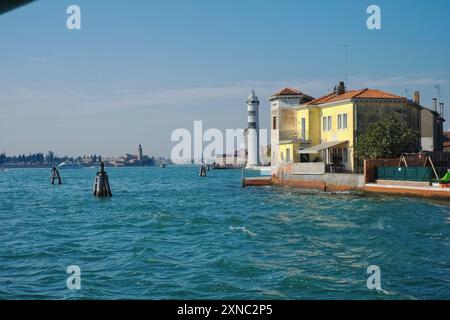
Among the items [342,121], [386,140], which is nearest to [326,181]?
[386,140]

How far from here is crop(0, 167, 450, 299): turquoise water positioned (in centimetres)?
1039

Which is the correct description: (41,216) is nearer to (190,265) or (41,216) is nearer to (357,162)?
(190,265)

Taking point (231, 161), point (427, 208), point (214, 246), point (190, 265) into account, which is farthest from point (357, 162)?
point (231, 161)

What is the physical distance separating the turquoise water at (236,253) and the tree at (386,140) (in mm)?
9597

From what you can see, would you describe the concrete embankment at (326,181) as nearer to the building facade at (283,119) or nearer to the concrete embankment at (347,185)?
the concrete embankment at (347,185)

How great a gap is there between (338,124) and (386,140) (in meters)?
6.81

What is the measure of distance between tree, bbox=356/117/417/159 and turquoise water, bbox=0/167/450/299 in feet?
31.5

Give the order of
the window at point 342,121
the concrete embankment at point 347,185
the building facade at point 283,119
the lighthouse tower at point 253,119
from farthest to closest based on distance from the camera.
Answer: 1. the lighthouse tower at point 253,119
2. the building facade at point 283,119
3. the window at point 342,121
4. the concrete embankment at point 347,185

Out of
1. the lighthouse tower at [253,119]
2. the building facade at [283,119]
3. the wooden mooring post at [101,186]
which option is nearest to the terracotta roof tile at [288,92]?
the building facade at [283,119]

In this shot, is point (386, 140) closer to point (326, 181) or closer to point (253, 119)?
point (326, 181)

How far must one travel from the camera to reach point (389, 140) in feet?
115

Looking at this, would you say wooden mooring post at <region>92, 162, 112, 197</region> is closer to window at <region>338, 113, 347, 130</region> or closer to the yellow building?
the yellow building

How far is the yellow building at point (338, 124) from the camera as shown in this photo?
39.4 metres
